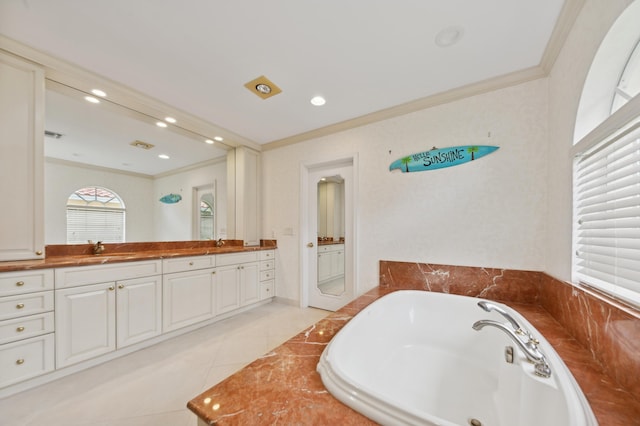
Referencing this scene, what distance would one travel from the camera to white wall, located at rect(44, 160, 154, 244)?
2.18 meters

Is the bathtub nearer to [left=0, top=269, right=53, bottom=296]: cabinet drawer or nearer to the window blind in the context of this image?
[left=0, top=269, right=53, bottom=296]: cabinet drawer

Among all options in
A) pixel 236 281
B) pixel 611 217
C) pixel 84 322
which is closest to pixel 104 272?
pixel 84 322

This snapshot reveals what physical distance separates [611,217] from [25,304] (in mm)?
3332

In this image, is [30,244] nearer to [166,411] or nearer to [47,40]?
[47,40]

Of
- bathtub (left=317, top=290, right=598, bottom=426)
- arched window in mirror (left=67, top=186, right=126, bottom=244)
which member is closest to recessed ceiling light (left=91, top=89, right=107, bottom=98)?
arched window in mirror (left=67, top=186, right=126, bottom=244)

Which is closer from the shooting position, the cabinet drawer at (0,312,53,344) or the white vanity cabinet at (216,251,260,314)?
the cabinet drawer at (0,312,53,344)

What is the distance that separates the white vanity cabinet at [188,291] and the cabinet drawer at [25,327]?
722mm

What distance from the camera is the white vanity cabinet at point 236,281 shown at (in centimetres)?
266

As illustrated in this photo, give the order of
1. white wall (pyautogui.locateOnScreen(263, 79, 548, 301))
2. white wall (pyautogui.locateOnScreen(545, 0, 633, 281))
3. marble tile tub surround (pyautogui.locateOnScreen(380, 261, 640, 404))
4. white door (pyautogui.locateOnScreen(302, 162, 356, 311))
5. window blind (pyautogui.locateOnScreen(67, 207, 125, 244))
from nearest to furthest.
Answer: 1. marble tile tub surround (pyautogui.locateOnScreen(380, 261, 640, 404))
2. white wall (pyautogui.locateOnScreen(545, 0, 633, 281))
3. white wall (pyautogui.locateOnScreen(263, 79, 548, 301))
4. window blind (pyautogui.locateOnScreen(67, 207, 125, 244))
5. white door (pyautogui.locateOnScreen(302, 162, 356, 311))

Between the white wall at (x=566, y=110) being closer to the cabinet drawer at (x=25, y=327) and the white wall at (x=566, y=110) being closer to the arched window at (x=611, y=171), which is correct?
the arched window at (x=611, y=171)

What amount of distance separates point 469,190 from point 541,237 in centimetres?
61

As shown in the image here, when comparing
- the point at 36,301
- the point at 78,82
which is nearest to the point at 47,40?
the point at 78,82

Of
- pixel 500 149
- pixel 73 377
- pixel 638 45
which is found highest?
pixel 638 45

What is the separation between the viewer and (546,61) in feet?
5.41
